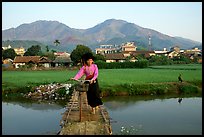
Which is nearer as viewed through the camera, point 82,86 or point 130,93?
point 82,86

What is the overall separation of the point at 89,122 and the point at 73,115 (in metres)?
0.98

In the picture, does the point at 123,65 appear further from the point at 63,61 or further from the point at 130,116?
the point at 130,116

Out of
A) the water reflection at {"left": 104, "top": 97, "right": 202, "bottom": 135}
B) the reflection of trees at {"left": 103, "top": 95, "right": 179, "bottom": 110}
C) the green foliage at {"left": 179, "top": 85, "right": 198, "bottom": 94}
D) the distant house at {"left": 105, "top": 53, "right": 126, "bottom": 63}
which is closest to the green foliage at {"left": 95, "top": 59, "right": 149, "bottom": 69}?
the distant house at {"left": 105, "top": 53, "right": 126, "bottom": 63}

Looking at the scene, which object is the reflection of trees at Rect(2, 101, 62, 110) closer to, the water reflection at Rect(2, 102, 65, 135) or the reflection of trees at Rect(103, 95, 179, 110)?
the water reflection at Rect(2, 102, 65, 135)

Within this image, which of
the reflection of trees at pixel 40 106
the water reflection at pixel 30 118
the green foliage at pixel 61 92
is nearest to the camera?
the water reflection at pixel 30 118

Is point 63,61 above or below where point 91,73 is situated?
below

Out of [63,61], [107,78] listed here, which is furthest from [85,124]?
[63,61]

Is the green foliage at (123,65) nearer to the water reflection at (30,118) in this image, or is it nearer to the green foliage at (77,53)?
the green foliage at (77,53)

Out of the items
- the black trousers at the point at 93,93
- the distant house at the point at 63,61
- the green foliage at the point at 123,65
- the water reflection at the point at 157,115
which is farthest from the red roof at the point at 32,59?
the black trousers at the point at 93,93

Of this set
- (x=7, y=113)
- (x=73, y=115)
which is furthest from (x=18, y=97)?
(x=73, y=115)

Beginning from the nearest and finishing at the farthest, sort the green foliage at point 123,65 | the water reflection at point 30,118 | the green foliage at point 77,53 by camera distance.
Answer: the water reflection at point 30,118 < the green foliage at point 123,65 < the green foliage at point 77,53

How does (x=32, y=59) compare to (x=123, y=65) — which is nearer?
(x=123, y=65)

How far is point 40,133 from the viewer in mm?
9695

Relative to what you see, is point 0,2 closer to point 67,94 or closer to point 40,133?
point 40,133
